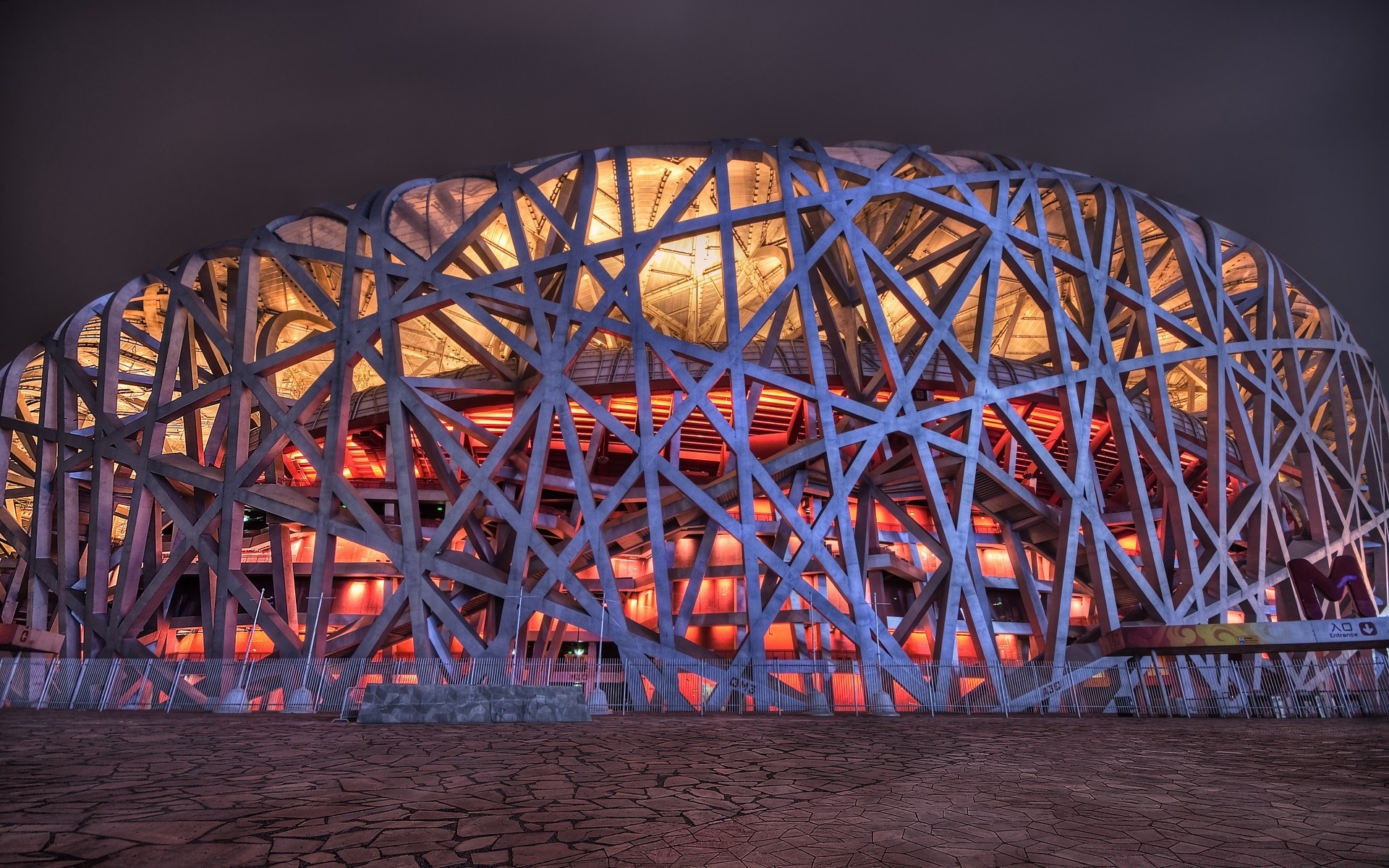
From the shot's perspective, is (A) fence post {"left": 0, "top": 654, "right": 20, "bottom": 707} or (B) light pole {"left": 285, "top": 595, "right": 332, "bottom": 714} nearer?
(B) light pole {"left": 285, "top": 595, "right": 332, "bottom": 714}

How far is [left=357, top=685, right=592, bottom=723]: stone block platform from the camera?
1224 cm

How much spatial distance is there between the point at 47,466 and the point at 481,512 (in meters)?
14.2

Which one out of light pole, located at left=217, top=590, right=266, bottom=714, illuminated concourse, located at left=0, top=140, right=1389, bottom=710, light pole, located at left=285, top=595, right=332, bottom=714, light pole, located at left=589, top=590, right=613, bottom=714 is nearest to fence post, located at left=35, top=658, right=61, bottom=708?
illuminated concourse, located at left=0, top=140, right=1389, bottom=710

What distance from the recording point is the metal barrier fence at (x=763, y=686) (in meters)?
17.2

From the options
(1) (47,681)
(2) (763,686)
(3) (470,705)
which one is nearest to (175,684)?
(1) (47,681)

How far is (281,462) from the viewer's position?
29734 millimetres

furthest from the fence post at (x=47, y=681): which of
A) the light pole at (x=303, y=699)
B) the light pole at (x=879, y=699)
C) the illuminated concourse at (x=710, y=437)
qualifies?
the light pole at (x=879, y=699)

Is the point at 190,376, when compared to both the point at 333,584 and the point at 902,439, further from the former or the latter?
the point at 902,439

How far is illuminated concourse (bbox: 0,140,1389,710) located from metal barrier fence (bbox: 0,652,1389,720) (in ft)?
0.94

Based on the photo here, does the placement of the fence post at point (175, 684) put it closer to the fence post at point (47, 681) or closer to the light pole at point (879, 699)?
the fence post at point (47, 681)

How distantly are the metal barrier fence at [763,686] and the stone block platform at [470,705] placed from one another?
10.9 ft

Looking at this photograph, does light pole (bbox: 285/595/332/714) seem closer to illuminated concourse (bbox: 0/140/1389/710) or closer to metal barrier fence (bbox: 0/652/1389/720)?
metal barrier fence (bbox: 0/652/1389/720)

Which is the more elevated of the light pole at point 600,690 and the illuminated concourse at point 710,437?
the illuminated concourse at point 710,437

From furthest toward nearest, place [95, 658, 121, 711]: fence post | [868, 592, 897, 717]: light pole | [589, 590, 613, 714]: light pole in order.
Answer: [868, 592, 897, 717]: light pole
[95, 658, 121, 711]: fence post
[589, 590, 613, 714]: light pole
